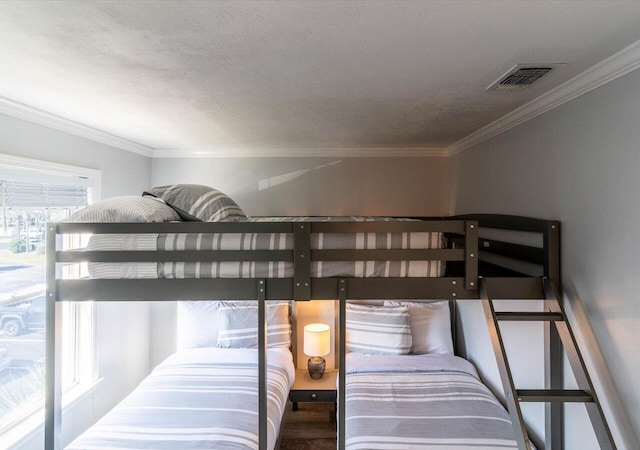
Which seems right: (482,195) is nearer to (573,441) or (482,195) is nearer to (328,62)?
(573,441)

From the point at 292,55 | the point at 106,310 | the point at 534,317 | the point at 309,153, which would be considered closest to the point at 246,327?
the point at 106,310

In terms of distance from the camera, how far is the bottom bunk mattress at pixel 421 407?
1979 millimetres

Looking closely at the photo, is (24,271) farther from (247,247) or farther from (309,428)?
(309,428)

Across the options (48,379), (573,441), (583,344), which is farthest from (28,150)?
(573,441)

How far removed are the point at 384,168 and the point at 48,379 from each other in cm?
294

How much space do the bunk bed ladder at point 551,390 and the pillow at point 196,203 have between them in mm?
1440

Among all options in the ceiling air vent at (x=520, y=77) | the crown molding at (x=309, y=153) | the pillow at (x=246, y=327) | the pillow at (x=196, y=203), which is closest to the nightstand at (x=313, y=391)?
the pillow at (x=246, y=327)

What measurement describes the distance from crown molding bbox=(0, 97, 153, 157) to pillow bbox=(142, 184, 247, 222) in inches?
31.7

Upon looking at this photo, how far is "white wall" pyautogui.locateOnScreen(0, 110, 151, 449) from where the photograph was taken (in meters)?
2.03

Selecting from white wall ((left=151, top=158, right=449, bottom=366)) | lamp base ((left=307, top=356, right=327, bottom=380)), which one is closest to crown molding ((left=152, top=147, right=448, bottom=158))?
white wall ((left=151, top=158, right=449, bottom=366))

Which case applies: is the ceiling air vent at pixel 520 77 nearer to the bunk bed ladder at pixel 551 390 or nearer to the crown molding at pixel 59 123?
the bunk bed ladder at pixel 551 390

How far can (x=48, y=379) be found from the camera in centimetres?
166

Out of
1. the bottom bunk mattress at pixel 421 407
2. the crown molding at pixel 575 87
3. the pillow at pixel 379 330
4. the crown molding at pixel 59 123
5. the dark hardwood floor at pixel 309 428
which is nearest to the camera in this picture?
the crown molding at pixel 575 87

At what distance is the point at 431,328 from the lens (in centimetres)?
309
